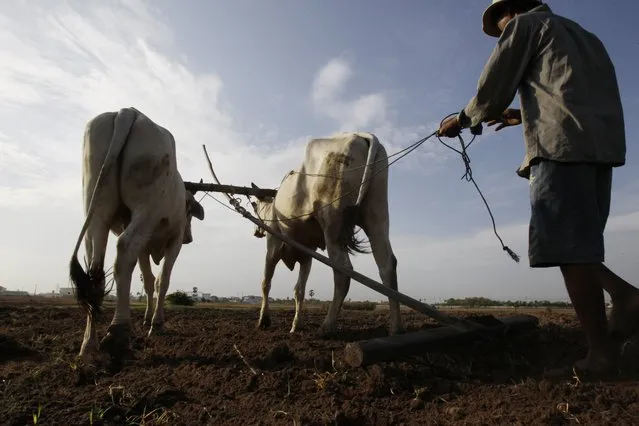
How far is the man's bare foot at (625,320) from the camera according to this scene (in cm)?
312

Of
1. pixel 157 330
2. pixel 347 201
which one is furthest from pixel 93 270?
pixel 347 201

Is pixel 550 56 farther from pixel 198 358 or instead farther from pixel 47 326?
pixel 47 326

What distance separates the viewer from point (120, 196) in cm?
491

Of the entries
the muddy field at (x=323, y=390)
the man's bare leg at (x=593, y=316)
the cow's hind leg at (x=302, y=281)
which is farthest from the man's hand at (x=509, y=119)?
the cow's hind leg at (x=302, y=281)

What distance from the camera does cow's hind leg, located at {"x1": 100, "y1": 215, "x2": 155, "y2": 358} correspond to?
4461mm

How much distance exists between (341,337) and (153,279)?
4.33 m

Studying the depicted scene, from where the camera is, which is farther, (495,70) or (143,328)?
(143,328)

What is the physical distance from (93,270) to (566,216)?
13.2 feet

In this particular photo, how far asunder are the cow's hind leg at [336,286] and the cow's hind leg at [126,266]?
2110mm

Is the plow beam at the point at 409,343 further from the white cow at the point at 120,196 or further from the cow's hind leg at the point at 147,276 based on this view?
the cow's hind leg at the point at 147,276

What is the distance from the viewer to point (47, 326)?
280 inches

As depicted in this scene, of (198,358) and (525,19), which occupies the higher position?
(525,19)

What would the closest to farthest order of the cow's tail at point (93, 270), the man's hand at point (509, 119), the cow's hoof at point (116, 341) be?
the man's hand at point (509, 119)
the cow's hoof at point (116, 341)
the cow's tail at point (93, 270)

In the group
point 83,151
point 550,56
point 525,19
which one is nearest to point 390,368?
point 550,56
